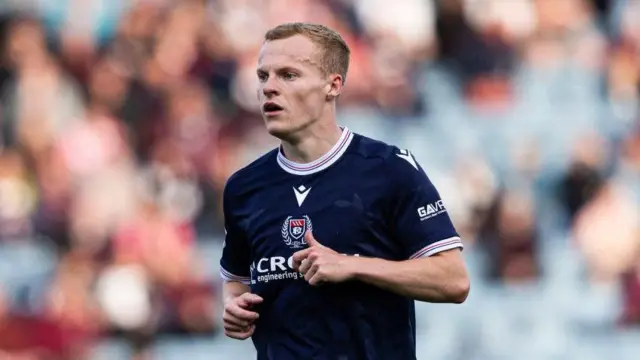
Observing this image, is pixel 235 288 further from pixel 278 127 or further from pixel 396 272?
pixel 396 272

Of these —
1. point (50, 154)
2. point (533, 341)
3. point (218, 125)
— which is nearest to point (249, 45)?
point (218, 125)

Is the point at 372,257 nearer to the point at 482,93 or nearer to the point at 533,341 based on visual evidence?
the point at 533,341

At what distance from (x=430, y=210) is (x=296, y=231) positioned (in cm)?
46

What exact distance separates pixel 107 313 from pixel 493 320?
11.0 ft

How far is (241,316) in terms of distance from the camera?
14.0ft

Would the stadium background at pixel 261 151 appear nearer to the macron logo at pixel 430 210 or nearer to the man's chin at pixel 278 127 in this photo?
the man's chin at pixel 278 127

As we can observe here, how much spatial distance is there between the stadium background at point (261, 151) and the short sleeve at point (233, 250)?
6.12 meters

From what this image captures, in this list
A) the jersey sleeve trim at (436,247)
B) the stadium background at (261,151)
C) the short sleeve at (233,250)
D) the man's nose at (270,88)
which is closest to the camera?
the jersey sleeve trim at (436,247)

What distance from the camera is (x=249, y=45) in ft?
39.6

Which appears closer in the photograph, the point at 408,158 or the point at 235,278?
the point at 408,158

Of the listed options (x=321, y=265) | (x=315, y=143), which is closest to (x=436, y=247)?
(x=321, y=265)

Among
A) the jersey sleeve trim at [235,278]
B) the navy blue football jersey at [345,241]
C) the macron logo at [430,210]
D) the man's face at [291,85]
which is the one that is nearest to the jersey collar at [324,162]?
the navy blue football jersey at [345,241]

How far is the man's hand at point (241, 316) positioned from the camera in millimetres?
4250

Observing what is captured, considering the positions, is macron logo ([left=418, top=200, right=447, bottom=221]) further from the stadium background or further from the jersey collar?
the stadium background
